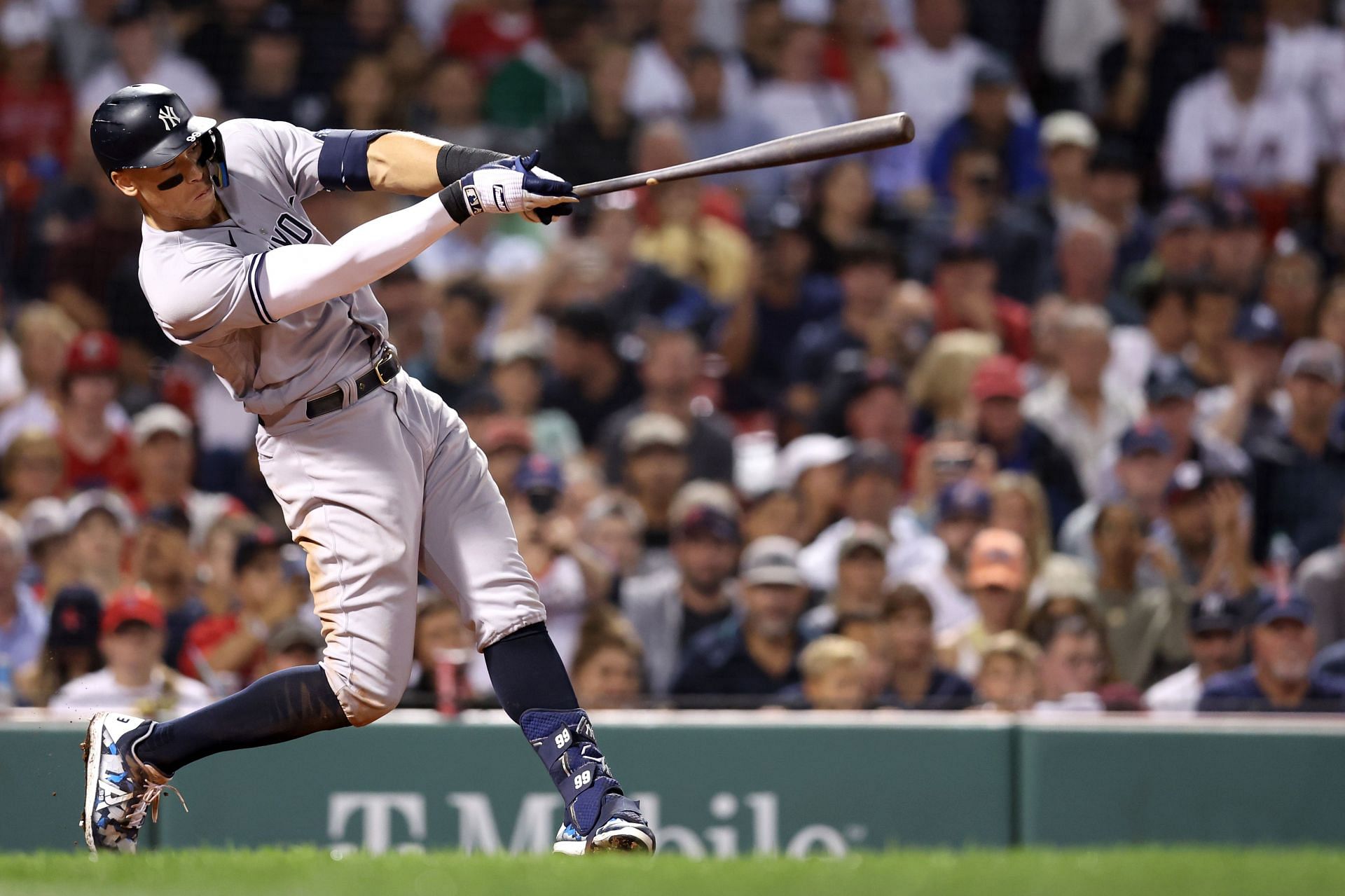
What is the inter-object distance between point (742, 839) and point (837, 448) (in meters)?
2.29

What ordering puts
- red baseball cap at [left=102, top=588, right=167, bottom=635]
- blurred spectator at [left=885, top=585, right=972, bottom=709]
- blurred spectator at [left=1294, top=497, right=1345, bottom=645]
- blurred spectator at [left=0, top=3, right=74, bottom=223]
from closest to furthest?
1. red baseball cap at [left=102, top=588, right=167, bottom=635]
2. blurred spectator at [left=885, top=585, right=972, bottom=709]
3. blurred spectator at [left=1294, top=497, right=1345, bottom=645]
4. blurred spectator at [left=0, top=3, right=74, bottom=223]

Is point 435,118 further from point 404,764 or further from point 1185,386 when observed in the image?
point 404,764

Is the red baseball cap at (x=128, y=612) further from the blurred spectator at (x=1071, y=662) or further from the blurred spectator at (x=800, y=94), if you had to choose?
the blurred spectator at (x=800, y=94)

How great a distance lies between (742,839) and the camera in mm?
5168

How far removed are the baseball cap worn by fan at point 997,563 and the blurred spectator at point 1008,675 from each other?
42cm

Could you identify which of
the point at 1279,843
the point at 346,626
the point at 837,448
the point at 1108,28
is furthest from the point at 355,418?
the point at 1108,28

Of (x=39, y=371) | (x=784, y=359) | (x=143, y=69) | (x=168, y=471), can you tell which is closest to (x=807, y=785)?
(x=168, y=471)

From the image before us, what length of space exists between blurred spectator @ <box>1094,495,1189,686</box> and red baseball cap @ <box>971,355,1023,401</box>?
77 cm

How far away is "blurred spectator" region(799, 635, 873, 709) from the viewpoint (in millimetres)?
5566

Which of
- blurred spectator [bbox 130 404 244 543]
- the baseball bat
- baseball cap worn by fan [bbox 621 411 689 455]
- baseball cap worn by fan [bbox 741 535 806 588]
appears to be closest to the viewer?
the baseball bat

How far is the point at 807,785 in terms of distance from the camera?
5.17 meters

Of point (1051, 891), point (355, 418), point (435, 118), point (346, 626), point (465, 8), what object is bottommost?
point (1051, 891)

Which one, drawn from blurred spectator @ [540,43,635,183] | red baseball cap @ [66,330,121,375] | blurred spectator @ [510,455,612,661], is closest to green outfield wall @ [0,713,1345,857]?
blurred spectator @ [510,455,612,661]

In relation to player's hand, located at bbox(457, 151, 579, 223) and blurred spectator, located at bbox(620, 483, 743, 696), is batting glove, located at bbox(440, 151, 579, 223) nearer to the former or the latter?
player's hand, located at bbox(457, 151, 579, 223)
